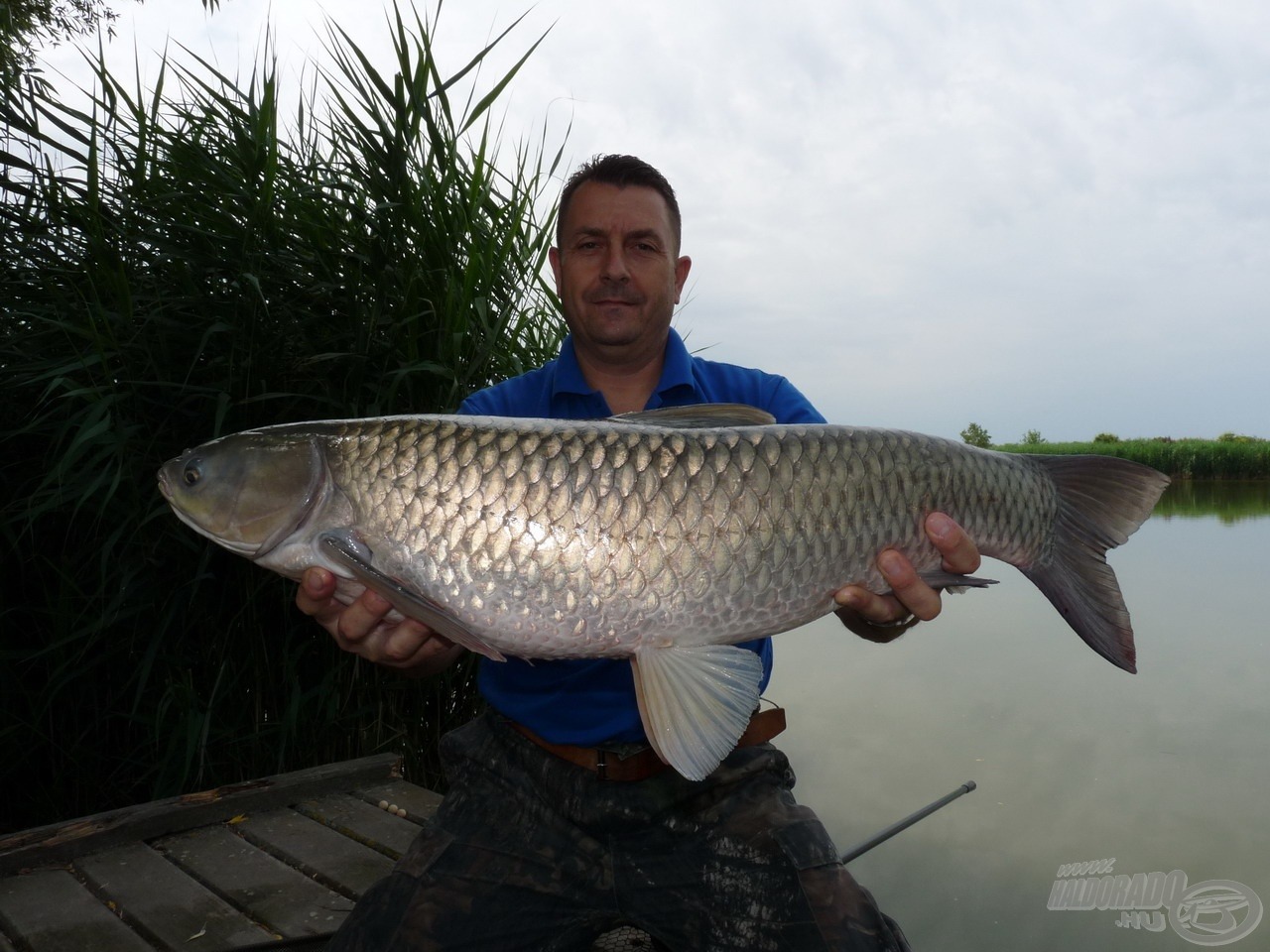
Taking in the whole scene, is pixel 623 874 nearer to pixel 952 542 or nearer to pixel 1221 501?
pixel 952 542

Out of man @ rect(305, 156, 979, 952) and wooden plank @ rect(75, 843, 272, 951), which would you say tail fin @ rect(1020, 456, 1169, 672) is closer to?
man @ rect(305, 156, 979, 952)

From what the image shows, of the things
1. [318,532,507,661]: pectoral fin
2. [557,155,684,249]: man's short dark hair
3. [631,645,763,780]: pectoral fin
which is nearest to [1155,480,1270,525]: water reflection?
[557,155,684,249]: man's short dark hair

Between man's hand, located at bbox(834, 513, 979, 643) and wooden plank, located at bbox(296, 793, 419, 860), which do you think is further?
wooden plank, located at bbox(296, 793, 419, 860)

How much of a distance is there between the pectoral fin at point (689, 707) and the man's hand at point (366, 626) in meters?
0.39

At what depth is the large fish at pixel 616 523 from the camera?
145 centimetres

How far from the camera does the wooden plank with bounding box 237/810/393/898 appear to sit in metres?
2.12

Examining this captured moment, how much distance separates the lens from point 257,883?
82.4 inches

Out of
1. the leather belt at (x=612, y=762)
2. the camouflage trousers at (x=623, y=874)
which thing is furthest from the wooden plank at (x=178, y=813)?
A: the leather belt at (x=612, y=762)

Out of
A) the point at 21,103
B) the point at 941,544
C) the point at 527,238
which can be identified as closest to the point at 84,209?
the point at 21,103

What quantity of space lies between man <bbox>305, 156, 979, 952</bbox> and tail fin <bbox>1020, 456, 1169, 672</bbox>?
0.17 m

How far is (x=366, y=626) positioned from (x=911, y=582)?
892 millimetres

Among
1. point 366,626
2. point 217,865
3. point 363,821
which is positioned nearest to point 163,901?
point 217,865

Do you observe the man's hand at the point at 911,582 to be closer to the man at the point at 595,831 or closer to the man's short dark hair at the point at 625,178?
the man at the point at 595,831

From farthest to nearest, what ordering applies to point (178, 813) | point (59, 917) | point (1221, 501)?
point (1221, 501) → point (178, 813) → point (59, 917)
